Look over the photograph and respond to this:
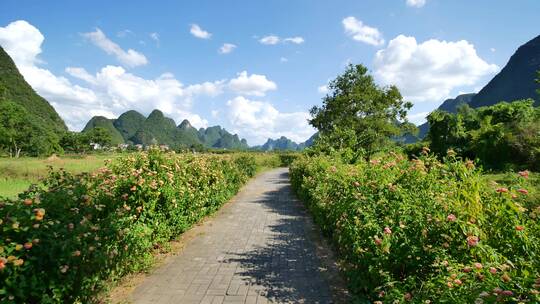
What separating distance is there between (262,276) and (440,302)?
10.6 feet

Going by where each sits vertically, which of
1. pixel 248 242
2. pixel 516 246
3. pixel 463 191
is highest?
pixel 463 191

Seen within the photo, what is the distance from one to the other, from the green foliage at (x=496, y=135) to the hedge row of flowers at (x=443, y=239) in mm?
11103

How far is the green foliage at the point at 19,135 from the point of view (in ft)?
186

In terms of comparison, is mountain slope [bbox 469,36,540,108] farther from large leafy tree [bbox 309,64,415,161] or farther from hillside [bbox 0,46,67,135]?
hillside [bbox 0,46,67,135]

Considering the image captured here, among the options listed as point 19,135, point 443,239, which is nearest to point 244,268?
point 443,239

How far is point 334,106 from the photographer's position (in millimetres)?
28906

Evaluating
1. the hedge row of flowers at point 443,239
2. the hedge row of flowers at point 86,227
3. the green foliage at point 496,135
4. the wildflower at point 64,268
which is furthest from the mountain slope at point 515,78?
the wildflower at point 64,268

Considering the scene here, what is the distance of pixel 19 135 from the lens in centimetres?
5975

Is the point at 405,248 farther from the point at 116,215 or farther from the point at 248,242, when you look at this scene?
the point at 248,242

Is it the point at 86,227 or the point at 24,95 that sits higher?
the point at 24,95

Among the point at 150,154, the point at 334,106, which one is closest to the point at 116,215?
the point at 150,154

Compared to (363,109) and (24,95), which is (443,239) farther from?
(24,95)

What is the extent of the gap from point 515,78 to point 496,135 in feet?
442

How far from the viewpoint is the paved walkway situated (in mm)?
4324
